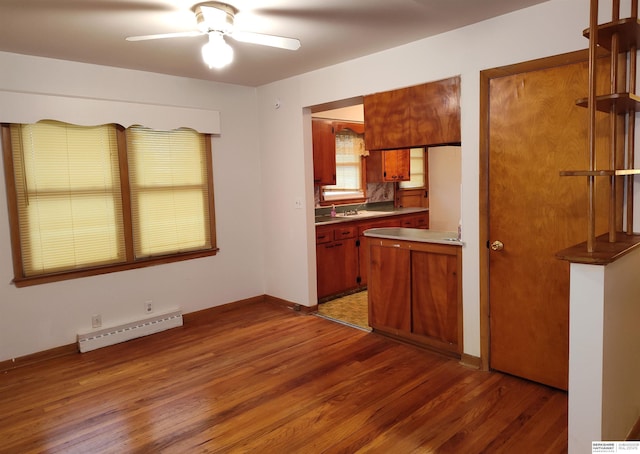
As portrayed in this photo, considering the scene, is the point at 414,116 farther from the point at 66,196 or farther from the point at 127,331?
the point at 127,331

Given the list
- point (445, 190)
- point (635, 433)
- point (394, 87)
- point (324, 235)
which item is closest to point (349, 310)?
point (324, 235)

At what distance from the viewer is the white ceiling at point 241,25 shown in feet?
8.55

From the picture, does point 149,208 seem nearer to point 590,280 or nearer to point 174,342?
point 174,342

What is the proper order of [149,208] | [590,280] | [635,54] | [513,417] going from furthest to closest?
[149,208] < [513,417] < [635,54] < [590,280]

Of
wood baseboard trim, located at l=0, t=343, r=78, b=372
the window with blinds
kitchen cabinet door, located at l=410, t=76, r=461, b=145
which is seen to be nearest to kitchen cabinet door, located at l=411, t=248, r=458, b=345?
kitchen cabinet door, located at l=410, t=76, r=461, b=145

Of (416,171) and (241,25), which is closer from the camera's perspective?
(241,25)

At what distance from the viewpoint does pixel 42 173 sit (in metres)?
3.57

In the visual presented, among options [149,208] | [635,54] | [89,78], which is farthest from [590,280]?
[89,78]

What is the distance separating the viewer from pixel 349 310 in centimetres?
468

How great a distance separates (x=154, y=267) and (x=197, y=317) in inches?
28.0

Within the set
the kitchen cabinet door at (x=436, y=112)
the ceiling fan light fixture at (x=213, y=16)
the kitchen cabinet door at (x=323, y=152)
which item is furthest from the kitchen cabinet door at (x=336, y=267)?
the ceiling fan light fixture at (x=213, y=16)

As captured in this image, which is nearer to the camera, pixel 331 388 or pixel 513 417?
pixel 513 417

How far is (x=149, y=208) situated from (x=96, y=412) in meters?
1.99

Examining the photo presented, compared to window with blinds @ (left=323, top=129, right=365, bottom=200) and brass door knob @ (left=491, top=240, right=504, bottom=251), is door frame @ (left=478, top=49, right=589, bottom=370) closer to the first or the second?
brass door knob @ (left=491, top=240, right=504, bottom=251)
